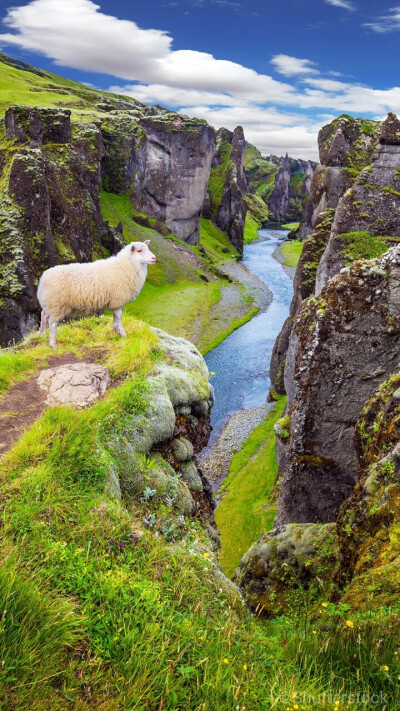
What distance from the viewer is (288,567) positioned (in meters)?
11.9

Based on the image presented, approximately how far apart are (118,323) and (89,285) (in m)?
1.69

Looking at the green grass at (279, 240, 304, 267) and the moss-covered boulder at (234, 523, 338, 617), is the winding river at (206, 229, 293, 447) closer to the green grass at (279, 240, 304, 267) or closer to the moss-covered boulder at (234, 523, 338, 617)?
the moss-covered boulder at (234, 523, 338, 617)

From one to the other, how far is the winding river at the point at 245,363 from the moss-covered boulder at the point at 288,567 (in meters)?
21.8

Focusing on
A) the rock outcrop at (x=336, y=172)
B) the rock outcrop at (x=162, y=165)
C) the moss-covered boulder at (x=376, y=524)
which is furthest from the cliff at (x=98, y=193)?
the moss-covered boulder at (x=376, y=524)

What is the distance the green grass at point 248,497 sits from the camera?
27.3 m

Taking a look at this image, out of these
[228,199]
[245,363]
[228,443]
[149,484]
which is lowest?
[228,443]

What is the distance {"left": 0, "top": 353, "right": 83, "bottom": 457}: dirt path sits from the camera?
899 centimetres

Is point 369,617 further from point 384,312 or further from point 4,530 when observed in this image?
point 384,312

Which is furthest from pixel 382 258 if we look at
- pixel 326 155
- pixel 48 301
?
pixel 326 155

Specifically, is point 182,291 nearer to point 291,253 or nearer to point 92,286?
point 291,253

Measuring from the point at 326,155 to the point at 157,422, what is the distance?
40.6 meters

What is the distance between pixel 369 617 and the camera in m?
5.27

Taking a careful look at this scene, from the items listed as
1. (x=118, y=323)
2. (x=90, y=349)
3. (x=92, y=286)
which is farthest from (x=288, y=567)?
(x=92, y=286)
